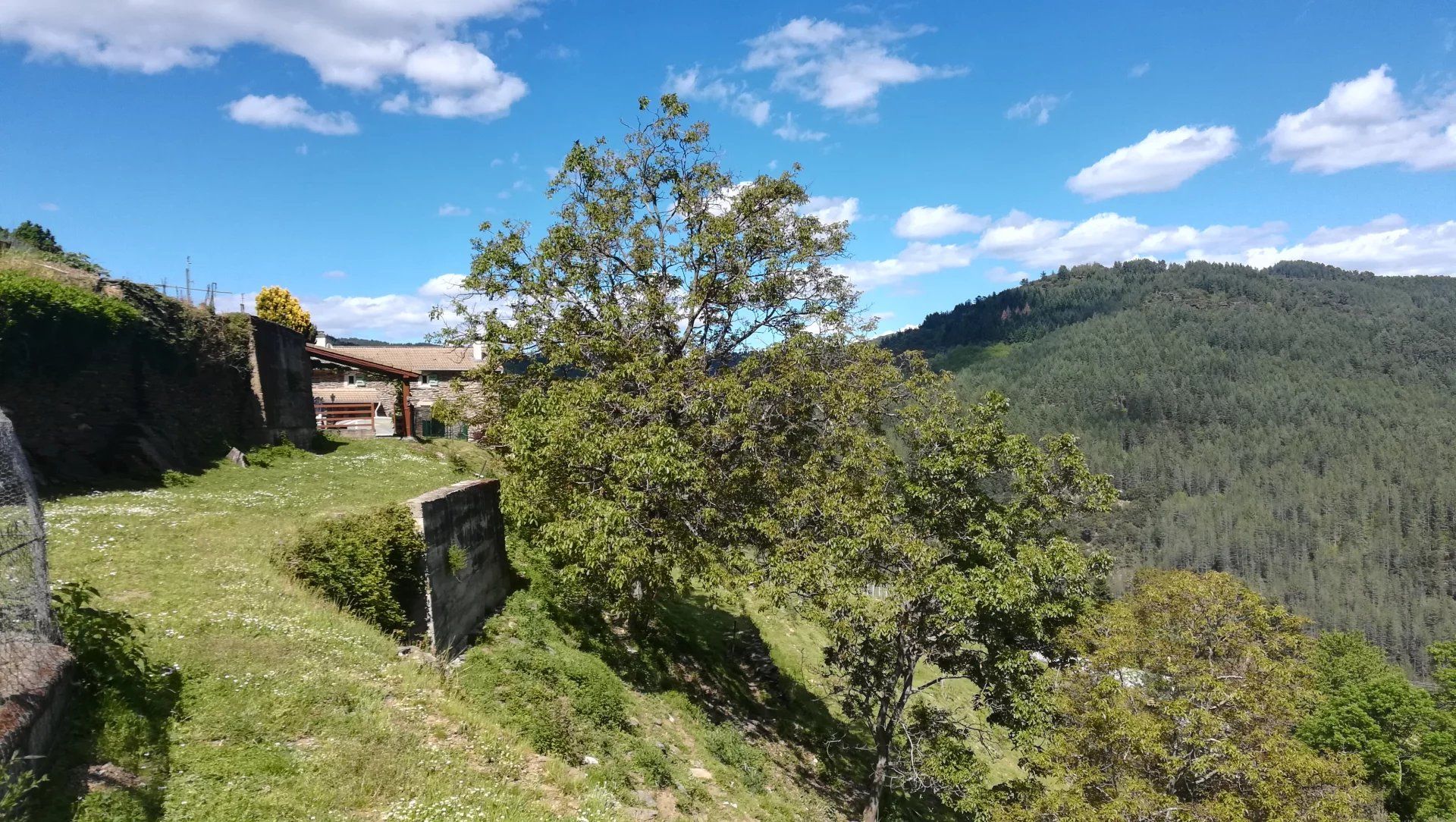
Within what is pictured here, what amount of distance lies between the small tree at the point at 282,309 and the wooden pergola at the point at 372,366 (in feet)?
63.6

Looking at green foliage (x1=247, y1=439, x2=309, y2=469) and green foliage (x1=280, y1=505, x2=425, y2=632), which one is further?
green foliage (x1=247, y1=439, x2=309, y2=469)

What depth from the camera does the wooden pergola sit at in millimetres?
27938

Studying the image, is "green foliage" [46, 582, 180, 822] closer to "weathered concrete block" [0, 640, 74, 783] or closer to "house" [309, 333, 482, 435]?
"weathered concrete block" [0, 640, 74, 783]

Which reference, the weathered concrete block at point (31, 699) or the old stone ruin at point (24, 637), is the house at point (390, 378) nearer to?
the old stone ruin at point (24, 637)

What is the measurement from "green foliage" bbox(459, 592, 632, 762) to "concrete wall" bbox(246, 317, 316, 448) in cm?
1398

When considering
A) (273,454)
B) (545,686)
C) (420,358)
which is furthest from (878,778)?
(420,358)

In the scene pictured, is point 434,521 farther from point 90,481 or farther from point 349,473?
point 349,473

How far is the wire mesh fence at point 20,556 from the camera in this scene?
5.74m

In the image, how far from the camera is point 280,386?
23.8 metres

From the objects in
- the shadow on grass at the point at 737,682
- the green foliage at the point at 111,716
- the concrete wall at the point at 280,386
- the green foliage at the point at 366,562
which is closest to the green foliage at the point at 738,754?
the shadow on grass at the point at 737,682

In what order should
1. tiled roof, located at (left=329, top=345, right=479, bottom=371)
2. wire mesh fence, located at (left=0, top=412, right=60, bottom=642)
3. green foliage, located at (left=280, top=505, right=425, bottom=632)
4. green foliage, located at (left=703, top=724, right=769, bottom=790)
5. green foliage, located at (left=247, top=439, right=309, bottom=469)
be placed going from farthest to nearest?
tiled roof, located at (left=329, top=345, right=479, bottom=371), green foliage, located at (left=247, top=439, right=309, bottom=469), green foliage, located at (left=703, top=724, right=769, bottom=790), green foliage, located at (left=280, top=505, right=425, bottom=632), wire mesh fence, located at (left=0, top=412, right=60, bottom=642)

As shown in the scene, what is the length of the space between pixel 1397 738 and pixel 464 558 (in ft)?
168

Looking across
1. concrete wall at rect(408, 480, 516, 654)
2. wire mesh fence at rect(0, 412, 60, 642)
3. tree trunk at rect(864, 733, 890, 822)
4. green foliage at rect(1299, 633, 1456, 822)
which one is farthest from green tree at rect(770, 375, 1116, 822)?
green foliage at rect(1299, 633, 1456, 822)

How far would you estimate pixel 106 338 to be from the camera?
17.3 m
